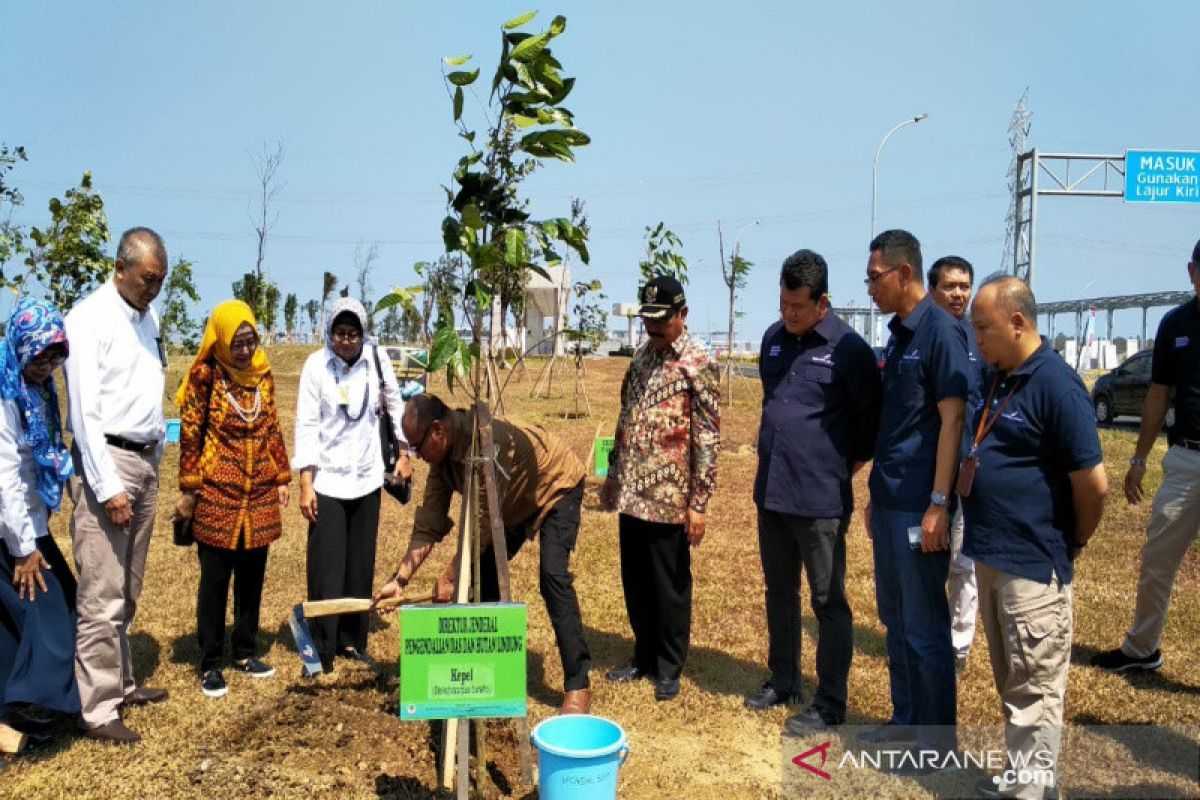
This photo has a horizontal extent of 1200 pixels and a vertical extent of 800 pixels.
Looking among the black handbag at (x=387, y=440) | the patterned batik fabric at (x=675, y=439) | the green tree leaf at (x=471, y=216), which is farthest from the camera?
the black handbag at (x=387, y=440)

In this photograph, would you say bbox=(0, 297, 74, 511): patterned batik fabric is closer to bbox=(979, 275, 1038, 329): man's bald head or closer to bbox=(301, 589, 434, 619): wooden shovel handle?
bbox=(301, 589, 434, 619): wooden shovel handle

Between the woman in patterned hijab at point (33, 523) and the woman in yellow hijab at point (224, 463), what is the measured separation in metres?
0.61

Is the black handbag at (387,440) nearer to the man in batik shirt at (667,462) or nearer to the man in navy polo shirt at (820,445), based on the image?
the man in batik shirt at (667,462)

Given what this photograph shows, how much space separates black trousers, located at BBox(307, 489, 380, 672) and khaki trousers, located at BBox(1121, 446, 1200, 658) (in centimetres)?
382

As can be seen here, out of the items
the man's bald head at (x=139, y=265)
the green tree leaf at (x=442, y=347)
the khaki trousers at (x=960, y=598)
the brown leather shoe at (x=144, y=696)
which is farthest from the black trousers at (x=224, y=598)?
the khaki trousers at (x=960, y=598)

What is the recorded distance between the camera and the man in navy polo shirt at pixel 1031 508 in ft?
9.46

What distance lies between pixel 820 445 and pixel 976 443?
2.51ft

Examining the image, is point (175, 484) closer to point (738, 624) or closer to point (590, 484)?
point (590, 484)

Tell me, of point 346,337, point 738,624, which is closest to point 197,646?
point 346,337

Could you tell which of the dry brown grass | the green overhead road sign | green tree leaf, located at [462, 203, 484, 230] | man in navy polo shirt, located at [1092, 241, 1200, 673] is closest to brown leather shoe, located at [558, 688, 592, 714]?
the dry brown grass

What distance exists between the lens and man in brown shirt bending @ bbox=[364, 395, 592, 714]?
3518 millimetres

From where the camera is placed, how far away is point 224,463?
4117 millimetres

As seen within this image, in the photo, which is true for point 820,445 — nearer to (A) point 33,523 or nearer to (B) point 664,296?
(B) point 664,296

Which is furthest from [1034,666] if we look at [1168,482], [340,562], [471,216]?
[340,562]
